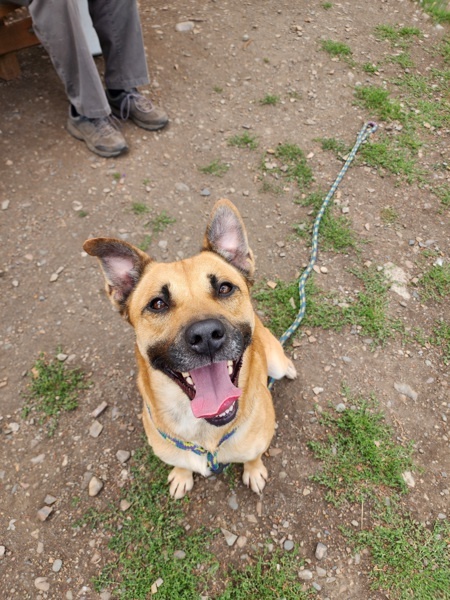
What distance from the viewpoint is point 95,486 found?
3105mm

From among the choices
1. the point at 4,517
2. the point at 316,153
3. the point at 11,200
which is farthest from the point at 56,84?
the point at 4,517

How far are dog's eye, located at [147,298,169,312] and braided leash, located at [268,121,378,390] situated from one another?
1395 mm

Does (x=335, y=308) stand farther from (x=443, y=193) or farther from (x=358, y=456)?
(x=443, y=193)

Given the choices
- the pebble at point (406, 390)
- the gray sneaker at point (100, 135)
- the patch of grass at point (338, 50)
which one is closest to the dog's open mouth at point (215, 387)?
the pebble at point (406, 390)

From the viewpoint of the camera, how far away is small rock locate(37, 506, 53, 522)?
2973 mm

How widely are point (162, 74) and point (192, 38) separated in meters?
1.03

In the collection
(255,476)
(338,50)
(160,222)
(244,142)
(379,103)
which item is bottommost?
(255,476)

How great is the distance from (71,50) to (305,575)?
5087 millimetres

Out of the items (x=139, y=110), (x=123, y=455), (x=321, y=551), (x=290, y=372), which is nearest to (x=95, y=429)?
(x=123, y=455)

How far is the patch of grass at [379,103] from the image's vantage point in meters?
5.65

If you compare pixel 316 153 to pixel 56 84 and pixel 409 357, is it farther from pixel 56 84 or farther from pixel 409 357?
pixel 56 84

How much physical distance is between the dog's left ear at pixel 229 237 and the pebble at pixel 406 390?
5.79 ft

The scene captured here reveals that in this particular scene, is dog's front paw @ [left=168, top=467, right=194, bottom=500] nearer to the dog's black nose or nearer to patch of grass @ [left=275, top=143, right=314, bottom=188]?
the dog's black nose

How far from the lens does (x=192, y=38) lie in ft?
21.0
